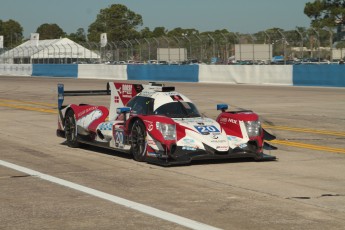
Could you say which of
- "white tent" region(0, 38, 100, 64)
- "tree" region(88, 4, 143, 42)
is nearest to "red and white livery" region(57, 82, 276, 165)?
"white tent" region(0, 38, 100, 64)

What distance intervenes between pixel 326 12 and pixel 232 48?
45.7 m

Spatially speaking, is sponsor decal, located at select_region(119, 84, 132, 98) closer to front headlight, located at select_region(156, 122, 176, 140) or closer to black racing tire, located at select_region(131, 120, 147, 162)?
black racing tire, located at select_region(131, 120, 147, 162)

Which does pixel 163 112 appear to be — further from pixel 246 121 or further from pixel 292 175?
pixel 292 175

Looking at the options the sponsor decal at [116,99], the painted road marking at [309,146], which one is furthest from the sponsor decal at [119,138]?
the painted road marking at [309,146]

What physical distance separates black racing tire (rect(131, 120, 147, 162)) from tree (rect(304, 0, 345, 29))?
70413 mm

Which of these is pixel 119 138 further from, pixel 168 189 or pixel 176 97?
pixel 168 189

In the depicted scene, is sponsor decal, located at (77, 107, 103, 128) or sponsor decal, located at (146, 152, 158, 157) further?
sponsor decal, located at (77, 107, 103, 128)

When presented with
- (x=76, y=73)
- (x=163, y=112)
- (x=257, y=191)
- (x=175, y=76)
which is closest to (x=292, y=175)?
Answer: (x=257, y=191)

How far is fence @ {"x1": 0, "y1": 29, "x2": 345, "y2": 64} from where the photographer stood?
1371 inches

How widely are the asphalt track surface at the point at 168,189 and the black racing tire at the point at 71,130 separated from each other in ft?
0.67

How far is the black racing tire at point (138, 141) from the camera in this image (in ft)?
33.9

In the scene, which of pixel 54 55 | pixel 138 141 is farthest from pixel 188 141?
pixel 54 55

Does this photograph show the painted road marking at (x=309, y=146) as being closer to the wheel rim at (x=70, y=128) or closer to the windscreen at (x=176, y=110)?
the windscreen at (x=176, y=110)

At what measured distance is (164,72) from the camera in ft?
151
